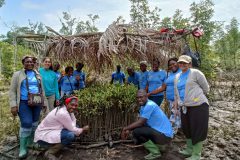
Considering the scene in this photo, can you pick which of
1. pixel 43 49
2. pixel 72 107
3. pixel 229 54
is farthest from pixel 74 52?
pixel 229 54

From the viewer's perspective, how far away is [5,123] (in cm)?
770

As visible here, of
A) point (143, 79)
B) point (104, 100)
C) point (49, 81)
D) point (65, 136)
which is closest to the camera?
point (65, 136)

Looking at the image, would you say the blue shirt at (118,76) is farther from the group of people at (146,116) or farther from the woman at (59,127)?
the woman at (59,127)

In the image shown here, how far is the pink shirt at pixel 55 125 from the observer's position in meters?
4.73

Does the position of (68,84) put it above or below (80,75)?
below

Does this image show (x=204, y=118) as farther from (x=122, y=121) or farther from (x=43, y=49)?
(x=43, y=49)

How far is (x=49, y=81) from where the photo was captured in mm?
5918

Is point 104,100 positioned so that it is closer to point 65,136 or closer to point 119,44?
point 65,136

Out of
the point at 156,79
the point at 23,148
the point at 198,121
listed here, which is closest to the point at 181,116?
the point at 198,121

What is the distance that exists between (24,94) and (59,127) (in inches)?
36.0

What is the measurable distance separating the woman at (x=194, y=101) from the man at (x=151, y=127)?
1.36 feet

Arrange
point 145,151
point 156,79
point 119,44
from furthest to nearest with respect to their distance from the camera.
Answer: point 156,79
point 119,44
point 145,151

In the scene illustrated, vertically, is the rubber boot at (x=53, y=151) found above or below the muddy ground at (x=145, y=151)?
above

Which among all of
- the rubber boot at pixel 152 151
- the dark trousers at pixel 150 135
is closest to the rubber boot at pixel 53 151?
the dark trousers at pixel 150 135
